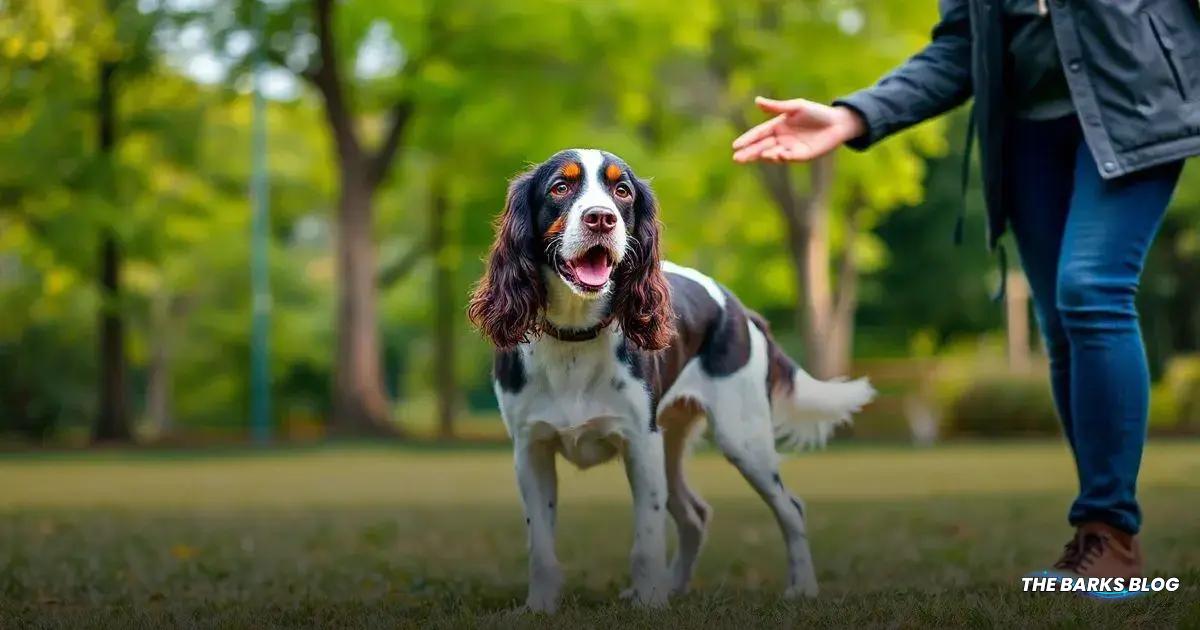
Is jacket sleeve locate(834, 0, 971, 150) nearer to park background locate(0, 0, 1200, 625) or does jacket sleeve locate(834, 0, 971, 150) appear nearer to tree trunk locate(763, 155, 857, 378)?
park background locate(0, 0, 1200, 625)

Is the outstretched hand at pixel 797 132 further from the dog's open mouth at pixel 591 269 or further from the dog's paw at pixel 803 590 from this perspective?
the dog's paw at pixel 803 590

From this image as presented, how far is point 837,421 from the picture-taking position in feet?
21.5

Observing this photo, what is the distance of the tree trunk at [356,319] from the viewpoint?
1006 inches

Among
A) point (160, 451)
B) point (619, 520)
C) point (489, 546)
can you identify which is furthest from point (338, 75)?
point (489, 546)

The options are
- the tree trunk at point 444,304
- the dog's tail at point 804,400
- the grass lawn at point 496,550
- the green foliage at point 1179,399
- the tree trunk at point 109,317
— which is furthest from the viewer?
the tree trunk at point 444,304

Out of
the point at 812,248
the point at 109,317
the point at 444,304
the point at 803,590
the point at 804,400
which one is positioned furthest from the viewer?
the point at 444,304

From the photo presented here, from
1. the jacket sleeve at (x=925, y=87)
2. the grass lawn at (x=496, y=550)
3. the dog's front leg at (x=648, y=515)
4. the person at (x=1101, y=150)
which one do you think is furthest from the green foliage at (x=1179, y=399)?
the dog's front leg at (x=648, y=515)

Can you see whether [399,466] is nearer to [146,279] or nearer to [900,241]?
[146,279]

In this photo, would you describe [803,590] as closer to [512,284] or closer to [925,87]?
[512,284]

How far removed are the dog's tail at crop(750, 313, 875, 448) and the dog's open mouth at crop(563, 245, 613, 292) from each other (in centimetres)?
136

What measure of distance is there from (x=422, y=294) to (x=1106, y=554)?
141ft

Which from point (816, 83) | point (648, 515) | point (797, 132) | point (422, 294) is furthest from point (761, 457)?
point (422, 294)

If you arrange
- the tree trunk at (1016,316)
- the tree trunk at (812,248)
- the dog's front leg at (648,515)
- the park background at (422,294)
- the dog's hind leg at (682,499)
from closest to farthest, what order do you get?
1. the dog's front leg at (648,515)
2. the dog's hind leg at (682,499)
3. the park background at (422,294)
4. the tree trunk at (812,248)
5. the tree trunk at (1016,316)

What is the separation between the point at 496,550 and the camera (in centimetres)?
775
